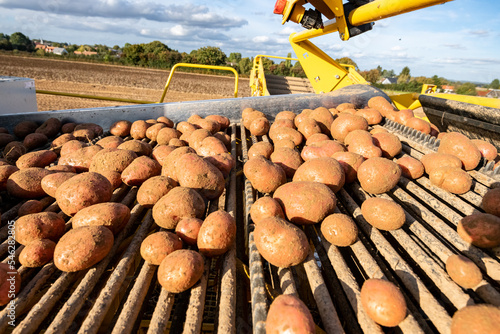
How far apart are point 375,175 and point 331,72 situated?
12.3 ft

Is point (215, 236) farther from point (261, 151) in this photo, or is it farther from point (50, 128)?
point (50, 128)

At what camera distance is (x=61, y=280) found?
1.42 metres

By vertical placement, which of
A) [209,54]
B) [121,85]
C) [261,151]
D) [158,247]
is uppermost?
[209,54]

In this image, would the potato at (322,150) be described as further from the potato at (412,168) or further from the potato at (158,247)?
the potato at (158,247)

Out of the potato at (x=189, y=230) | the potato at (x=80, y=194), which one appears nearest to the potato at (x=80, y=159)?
the potato at (x=80, y=194)

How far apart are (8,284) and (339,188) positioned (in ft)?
6.25

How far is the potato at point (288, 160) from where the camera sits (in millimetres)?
2207

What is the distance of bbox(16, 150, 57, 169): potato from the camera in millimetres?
2285

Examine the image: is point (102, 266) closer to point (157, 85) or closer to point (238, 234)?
point (238, 234)

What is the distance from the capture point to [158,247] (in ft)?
4.72

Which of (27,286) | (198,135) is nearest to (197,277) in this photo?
(27,286)

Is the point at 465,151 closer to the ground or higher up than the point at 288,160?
higher up

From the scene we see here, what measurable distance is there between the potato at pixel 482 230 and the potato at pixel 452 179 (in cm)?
44

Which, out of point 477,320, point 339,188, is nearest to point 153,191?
point 339,188
